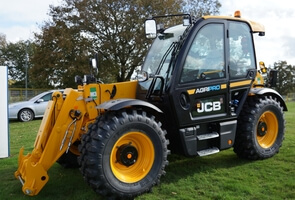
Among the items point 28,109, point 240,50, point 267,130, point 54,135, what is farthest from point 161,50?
point 28,109

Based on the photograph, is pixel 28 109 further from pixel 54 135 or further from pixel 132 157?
pixel 132 157

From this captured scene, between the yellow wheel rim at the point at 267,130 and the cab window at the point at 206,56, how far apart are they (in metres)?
1.39

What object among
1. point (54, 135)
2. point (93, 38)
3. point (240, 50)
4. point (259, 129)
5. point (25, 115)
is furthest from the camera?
point (93, 38)

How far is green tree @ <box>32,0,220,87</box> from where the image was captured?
83.4 ft

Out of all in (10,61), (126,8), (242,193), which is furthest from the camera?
(10,61)

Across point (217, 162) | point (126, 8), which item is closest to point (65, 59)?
point (126, 8)

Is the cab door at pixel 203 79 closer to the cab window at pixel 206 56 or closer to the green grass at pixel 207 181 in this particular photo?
the cab window at pixel 206 56

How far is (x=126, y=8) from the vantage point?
2594 cm

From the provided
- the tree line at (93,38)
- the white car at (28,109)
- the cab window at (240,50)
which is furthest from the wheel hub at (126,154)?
the tree line at (93,38)

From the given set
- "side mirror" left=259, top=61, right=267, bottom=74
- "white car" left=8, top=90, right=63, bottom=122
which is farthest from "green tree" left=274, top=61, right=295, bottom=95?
"side mirror" left=259, top=61, right=267, bottom=74

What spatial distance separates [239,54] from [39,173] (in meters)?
3.65

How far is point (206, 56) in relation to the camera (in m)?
4.81

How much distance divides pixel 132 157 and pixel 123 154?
141 millimetres

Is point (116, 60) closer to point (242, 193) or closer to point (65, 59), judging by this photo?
point (65, 59)
